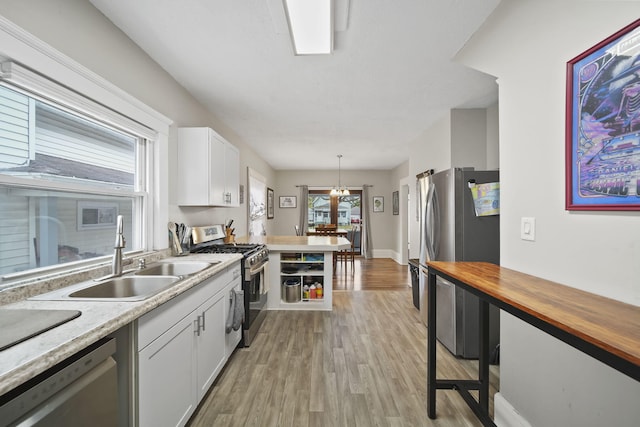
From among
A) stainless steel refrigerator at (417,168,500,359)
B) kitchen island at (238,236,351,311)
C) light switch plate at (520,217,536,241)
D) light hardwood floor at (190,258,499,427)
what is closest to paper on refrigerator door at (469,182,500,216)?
stainless steel refrigerator at (417,168,500,359)

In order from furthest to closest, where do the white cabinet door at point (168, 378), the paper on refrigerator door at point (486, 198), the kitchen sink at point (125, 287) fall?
the paper on refrigerator door at point (486, 198) → the kitchen sink at point (125, 287) → the white cabinet door at point (168, 378)

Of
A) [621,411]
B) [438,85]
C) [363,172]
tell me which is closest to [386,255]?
[363,172]

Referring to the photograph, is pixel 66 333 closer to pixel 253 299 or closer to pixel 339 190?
pixel 253 299

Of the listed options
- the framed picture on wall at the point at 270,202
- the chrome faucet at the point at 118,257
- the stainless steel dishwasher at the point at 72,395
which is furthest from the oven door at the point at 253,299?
the framed picture on wall at the point at 270,202

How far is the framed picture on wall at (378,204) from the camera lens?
24.5ft

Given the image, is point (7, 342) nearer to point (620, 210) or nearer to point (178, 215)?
point (178, 215)

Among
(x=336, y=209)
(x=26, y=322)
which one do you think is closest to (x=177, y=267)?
(x=26, y=322)

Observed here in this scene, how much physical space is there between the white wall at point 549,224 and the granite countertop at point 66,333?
1.90m

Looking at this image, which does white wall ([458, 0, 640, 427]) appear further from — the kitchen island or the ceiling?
the kitchen island

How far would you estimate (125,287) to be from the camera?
63.6 inches

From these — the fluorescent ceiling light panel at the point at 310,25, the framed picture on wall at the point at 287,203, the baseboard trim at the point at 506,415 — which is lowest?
the baseboard trim at the point at 506,415

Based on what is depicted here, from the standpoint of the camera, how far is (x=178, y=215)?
2.54 m

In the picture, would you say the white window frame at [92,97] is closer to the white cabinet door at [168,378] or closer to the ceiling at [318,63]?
the ceiling at [318,63]

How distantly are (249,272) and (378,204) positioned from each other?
18.2 feet
